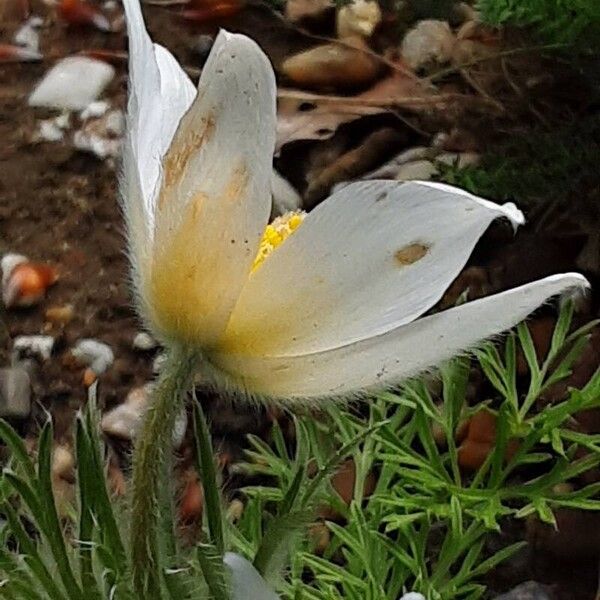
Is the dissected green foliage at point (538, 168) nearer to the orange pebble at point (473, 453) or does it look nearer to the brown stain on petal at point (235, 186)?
the orange pebble at point (473, 453)

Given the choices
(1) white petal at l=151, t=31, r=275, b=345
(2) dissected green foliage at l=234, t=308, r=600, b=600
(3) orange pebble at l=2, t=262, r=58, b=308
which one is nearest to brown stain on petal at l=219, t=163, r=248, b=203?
(1) white petal at l=151, t=31, r=275, b=345

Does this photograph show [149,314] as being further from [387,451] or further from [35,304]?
[35,304]

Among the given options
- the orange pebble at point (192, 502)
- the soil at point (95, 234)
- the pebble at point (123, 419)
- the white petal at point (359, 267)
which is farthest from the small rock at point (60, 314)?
the white petal at point (359, 267)

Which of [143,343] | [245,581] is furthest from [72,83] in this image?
[245,581]

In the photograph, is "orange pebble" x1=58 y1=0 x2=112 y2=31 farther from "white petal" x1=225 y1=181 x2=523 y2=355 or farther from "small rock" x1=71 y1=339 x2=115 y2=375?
"white petal" x1=225 y1=181 x2=523 y2=355

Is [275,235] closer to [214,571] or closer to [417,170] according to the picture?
[214,571]
